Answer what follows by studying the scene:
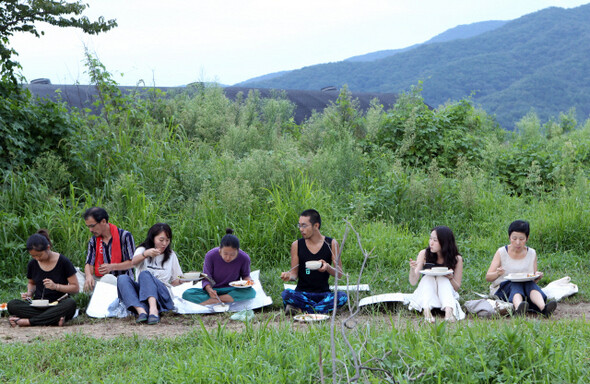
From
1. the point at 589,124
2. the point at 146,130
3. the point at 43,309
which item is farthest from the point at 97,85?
the point at 589,124

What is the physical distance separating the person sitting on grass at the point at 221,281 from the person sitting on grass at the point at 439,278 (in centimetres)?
184

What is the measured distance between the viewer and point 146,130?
10.3 metres

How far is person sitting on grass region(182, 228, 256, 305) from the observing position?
657cm

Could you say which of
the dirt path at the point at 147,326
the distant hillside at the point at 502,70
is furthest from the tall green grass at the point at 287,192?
the distant hillside at the point at 502,70

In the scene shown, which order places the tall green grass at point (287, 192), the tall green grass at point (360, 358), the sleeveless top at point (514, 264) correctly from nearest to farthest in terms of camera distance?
1. the tall green grass at point (360, 358)
2. the sleeveless top at point (514, 264)
3. the tall green grass at point (287, 192)

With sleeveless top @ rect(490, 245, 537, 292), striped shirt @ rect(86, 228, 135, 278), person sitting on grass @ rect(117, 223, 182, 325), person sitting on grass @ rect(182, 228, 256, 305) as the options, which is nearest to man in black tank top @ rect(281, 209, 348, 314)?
person sitting on grass @ rect(182, 228, 256, 305)

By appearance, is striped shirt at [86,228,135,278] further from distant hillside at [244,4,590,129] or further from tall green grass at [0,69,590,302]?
distant hillside at [244,4,590,129]

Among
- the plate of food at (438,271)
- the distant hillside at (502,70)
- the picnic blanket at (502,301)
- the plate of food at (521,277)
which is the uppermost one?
the distant hillside at (502,70)

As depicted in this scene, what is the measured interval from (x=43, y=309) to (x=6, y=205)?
8.64 ft

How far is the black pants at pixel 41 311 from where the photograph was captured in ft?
19.8

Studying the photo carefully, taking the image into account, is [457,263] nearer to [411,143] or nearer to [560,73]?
[411,143]

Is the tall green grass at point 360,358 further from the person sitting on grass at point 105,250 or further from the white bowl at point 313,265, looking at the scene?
the person sitting on grass at point 105,250

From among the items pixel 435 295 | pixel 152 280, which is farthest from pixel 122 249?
pixel 435 295

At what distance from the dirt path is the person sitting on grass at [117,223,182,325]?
6.2 inches
